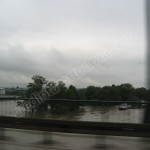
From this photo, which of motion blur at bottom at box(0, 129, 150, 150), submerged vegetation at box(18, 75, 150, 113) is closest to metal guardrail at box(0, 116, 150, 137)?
motion blur at bottom at box(0, 129, 150, 150)

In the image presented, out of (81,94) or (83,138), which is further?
(81,94)

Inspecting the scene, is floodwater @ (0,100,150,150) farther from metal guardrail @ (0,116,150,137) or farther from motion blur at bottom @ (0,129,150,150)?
metal guardrail @ (0,116,150,137)

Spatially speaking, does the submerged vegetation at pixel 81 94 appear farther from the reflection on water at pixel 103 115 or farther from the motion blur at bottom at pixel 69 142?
the motion blur at bottom at pixel 69 142

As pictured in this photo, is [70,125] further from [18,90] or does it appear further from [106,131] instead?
[18,90]

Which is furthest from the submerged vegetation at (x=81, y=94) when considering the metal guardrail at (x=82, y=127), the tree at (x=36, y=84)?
the metal guardrail at (x=82, y=127)

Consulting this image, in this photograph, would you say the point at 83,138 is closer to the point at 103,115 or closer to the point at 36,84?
the point at 103,115

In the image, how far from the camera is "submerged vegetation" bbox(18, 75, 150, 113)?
9.61 m

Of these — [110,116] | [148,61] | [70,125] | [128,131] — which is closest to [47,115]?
[70,125]

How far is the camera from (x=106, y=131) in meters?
9.29

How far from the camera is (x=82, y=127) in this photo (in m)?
9.56

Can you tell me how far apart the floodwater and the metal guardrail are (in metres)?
0.21

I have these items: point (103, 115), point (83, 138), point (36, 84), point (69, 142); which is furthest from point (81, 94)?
point (36, 84)

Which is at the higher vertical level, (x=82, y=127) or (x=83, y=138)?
(x=82, y=127)

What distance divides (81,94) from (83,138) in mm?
1936
